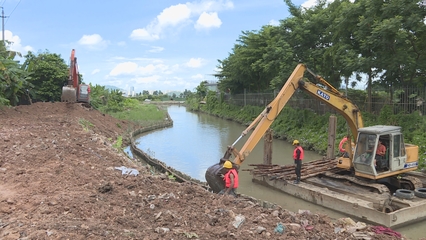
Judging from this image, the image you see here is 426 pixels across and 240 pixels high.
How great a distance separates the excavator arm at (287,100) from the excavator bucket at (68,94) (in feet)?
55.8

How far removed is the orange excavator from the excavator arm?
17048 millimetres

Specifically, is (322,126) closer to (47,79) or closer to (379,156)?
(379,156)

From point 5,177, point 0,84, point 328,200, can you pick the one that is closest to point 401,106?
point 328,200

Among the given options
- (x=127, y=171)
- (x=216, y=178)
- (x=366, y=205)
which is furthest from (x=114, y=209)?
(x=366, y=205)

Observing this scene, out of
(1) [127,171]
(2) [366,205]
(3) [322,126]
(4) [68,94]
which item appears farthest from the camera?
(4) [68,94]

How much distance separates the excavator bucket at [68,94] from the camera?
24.0 m

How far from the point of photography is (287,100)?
36.0 ft

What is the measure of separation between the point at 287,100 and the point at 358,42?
9840 mm

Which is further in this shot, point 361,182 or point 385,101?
point 385,101

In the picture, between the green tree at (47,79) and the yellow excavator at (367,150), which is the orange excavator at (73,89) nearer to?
the green tree at (47,79)

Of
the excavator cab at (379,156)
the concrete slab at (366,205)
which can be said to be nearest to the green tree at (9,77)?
the concrete slab at (366,205)

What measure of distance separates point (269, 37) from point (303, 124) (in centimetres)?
1130

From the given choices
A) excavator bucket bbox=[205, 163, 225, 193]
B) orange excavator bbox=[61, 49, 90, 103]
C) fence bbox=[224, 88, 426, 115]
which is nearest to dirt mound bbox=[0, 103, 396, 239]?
excavator bucket bbox=[205, 163, 225, 193]

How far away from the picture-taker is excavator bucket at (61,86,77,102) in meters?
24.0
